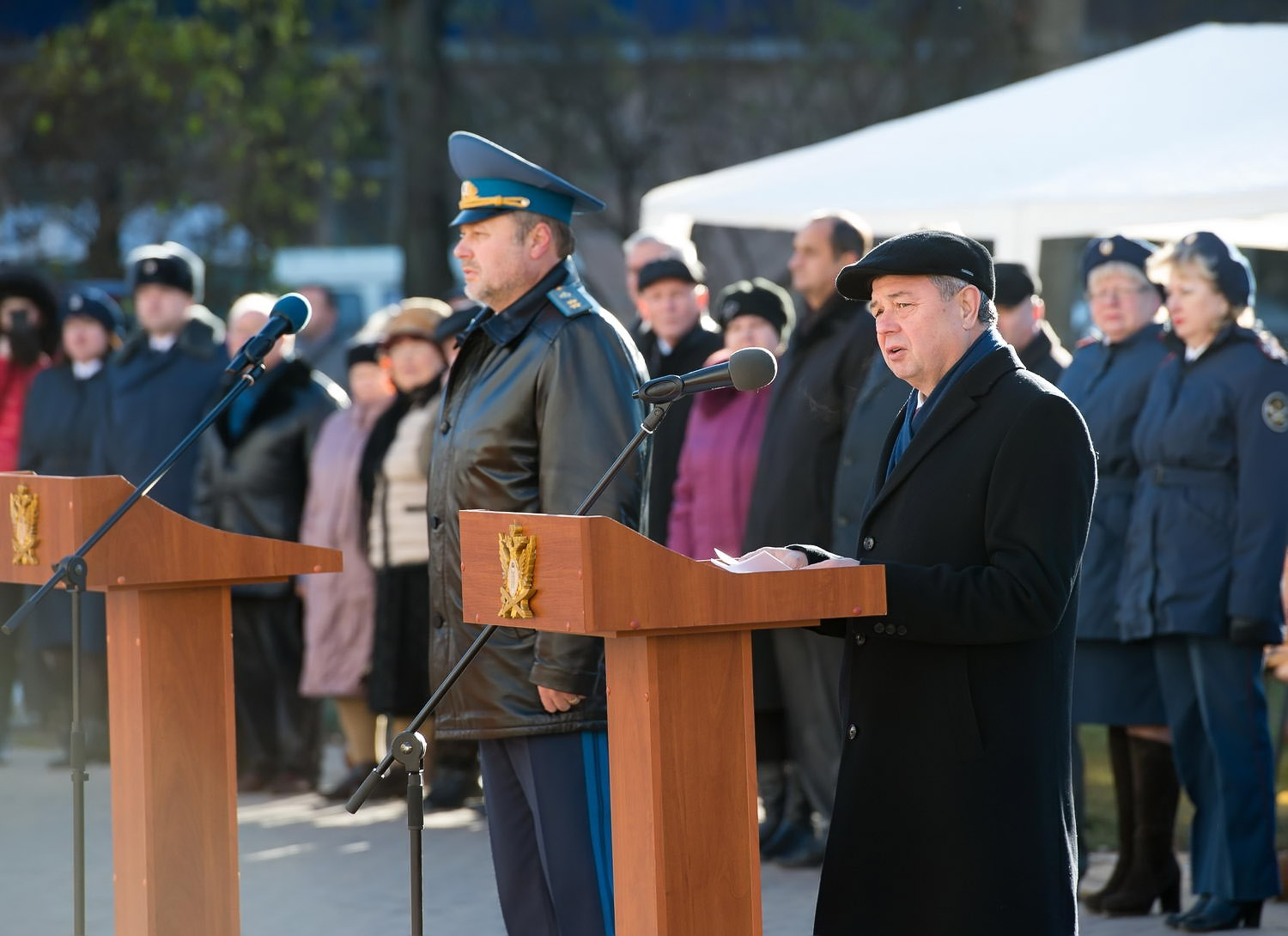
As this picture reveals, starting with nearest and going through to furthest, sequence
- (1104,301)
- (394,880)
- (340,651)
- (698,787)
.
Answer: (698,787), (1104,301), (394,880), (340,651)

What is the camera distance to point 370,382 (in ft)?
28.8

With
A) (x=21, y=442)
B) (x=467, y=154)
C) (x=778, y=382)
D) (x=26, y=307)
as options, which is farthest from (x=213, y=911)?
(x=26, y=307)

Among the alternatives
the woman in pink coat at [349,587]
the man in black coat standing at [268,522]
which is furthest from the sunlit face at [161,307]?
the woman in pink coat at [349,587]

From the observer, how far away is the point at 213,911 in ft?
14.4

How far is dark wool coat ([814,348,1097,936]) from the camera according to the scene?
134 inches

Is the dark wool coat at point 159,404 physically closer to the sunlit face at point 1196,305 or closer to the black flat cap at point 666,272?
the black flat cap at point 666,272

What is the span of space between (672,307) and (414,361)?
1.23 meters

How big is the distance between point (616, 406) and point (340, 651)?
4.51 meters

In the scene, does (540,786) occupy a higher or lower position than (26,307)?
lower

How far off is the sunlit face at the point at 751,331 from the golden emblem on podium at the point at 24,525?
3423mm

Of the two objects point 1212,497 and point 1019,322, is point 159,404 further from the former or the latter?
point 1212,497

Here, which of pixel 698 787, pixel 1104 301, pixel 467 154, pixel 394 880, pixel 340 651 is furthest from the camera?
pixel 340 651

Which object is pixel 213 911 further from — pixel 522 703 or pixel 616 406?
pixel 616 406

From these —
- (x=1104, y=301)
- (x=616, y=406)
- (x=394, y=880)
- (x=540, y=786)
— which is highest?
(x=1104, y=301)
